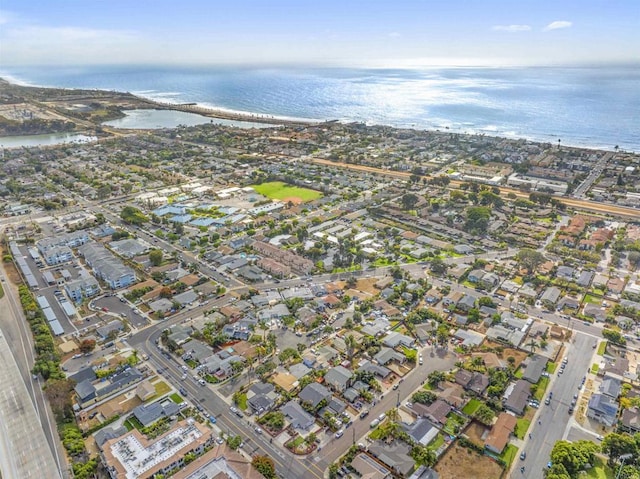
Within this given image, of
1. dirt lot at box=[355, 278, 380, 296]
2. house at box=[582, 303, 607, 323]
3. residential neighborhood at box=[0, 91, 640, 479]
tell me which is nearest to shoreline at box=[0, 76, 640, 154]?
residential neighborhood at box=[0, 91, 640, 479]

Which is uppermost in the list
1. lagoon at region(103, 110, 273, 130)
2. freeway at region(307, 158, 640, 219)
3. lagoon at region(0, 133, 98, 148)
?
lagoon at region(103, 110, 273, 130)

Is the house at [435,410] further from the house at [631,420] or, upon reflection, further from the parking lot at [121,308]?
the parking lot at [121,308]

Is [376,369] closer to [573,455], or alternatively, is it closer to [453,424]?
[453,424]

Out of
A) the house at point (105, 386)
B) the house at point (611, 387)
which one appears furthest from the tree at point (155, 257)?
the house at point (611, 387)

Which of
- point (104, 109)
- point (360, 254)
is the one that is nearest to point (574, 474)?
point (360, 254)

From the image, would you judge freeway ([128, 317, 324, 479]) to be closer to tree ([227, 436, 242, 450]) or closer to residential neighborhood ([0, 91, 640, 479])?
residential neighborhood ([0, 91, 640, 479])

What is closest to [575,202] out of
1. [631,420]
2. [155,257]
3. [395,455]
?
[631,420]

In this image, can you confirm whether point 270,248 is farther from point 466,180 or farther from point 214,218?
point 466,180
